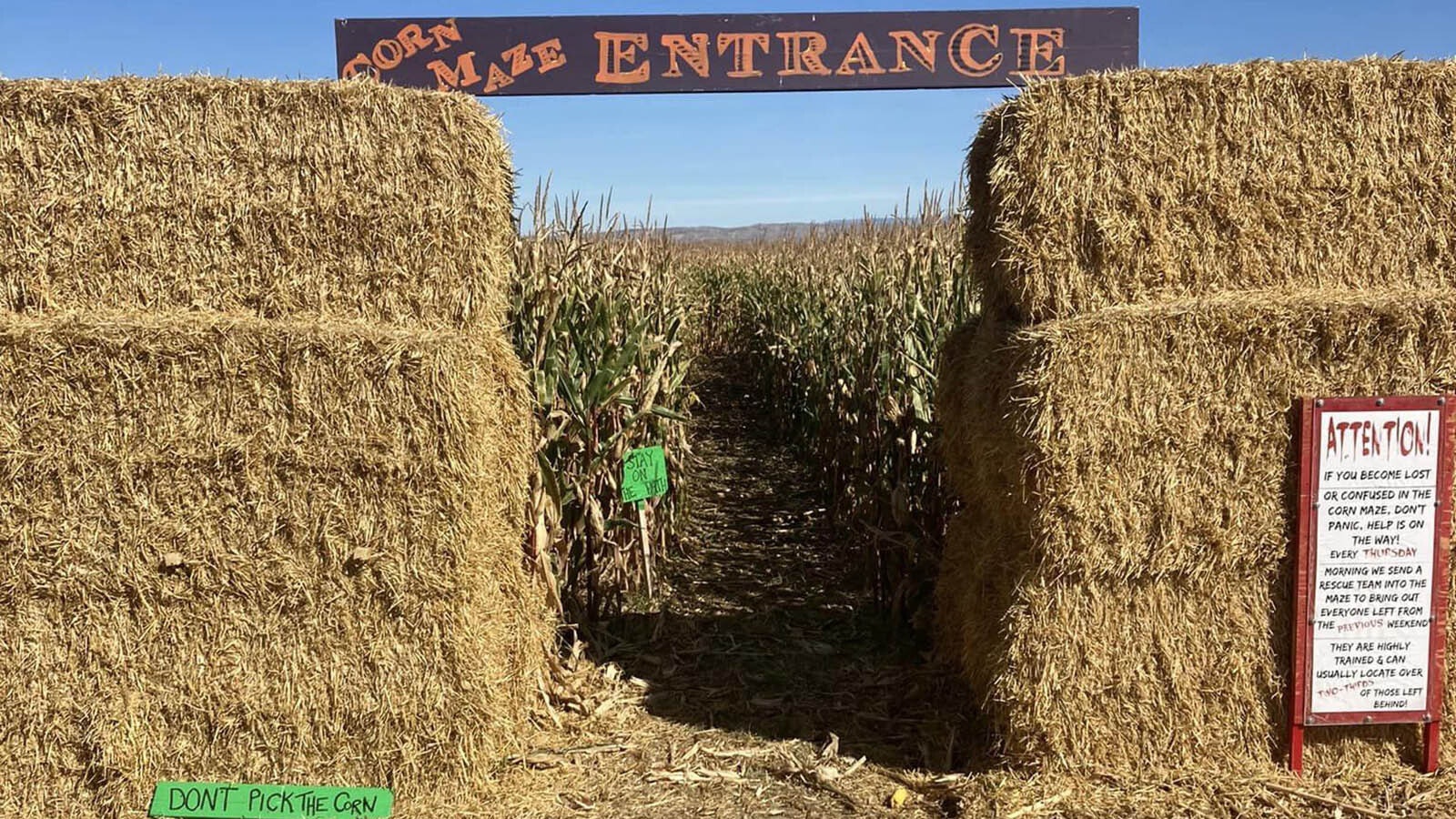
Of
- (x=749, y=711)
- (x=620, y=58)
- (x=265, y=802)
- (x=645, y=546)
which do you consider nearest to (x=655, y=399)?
(x=645, y=546)

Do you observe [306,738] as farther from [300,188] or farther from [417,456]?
[300,188]

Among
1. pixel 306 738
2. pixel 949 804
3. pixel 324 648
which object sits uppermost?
Result: pixel 324 648

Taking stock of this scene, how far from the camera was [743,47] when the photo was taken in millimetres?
5367

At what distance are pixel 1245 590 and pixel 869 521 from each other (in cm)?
251

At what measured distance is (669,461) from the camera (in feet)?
22.3

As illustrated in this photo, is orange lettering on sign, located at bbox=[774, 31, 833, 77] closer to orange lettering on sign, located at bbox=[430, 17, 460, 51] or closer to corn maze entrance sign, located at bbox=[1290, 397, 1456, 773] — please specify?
orange lettering on sign, located at bbox=[430, 17, 460, 51]

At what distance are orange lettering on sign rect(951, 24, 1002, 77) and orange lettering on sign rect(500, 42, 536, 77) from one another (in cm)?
223

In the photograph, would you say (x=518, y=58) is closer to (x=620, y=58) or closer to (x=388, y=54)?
(x=620, y=58)

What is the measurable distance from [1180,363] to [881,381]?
7.99ft

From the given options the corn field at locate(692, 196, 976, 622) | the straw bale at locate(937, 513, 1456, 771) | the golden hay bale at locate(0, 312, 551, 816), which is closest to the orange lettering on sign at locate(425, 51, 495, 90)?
the golden hay bale at locate(0, 312, 551, 816)

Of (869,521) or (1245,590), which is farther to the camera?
(869,521)

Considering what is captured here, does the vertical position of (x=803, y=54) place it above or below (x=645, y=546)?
above

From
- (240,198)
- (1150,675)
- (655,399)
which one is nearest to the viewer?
(240,198)

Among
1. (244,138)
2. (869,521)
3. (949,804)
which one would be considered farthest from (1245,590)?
(244,138)
